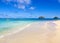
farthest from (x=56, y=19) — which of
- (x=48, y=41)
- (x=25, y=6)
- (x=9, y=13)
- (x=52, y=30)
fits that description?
(x=9, y=13)

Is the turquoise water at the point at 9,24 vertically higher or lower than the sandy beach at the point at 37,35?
higher

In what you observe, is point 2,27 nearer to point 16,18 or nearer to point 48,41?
point 16,18

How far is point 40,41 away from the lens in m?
1.21

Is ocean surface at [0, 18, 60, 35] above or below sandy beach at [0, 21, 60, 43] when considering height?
above

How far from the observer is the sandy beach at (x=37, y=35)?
1.21 metres

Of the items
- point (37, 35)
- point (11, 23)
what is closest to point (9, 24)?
point (11, 23)

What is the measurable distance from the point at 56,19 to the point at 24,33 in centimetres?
39

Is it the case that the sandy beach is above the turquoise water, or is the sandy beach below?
below

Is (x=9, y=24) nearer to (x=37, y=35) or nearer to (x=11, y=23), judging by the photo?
(x=11, y=23)

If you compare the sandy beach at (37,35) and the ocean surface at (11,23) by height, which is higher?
the ocean surface at (11,23)

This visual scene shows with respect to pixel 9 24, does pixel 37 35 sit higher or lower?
lower

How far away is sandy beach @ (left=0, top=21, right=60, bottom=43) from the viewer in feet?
3.97

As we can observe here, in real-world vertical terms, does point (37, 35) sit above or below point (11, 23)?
below

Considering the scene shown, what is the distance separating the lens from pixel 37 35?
1228 mm
